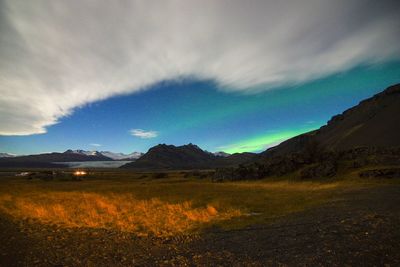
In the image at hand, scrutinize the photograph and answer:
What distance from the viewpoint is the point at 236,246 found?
40.0 feet

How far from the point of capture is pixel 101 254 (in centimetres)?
1154

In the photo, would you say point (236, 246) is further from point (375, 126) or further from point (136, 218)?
point (375, 126)

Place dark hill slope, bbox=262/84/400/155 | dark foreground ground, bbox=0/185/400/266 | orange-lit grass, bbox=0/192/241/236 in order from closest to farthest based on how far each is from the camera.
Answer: dark foreground ground, bbox=0/185/400/266
orange-lit grass, bbox=0/192/241/236
dark hill slope, bbox=262/84/400/155

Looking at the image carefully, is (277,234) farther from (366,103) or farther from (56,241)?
(366,103)

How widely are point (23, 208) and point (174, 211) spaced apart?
47.0 feet

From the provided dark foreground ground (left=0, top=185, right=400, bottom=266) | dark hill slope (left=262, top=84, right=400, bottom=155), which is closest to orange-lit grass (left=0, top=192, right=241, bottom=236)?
dark foreground ground (left=0, top=185, right=400, bottom=266)

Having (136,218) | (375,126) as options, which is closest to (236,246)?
(136,218)

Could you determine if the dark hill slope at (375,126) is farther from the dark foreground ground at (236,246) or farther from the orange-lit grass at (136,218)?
the dark foreground ground at (236,246)

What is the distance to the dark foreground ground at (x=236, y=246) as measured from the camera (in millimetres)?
9930

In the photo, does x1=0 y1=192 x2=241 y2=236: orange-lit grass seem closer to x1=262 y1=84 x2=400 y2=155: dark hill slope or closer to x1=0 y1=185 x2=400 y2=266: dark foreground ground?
x1=0 y1=185 x2=400 y2=266: dark foreground ground

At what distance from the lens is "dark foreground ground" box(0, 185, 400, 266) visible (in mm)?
9930

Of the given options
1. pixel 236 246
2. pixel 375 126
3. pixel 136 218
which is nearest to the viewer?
pixel 236 246

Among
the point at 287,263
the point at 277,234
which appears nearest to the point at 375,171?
the point at 277,234

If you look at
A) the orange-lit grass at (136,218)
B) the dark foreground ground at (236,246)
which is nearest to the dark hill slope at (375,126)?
the orange-lit grass at (136,218)
